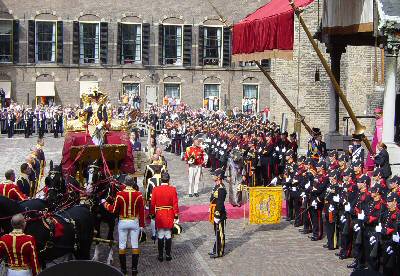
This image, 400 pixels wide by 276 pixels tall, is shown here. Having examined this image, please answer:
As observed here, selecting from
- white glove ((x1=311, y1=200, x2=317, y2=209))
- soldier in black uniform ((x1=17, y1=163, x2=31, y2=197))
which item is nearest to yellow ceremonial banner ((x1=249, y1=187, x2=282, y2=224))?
white glove ((x1=311, y1=200, x2=317, y2=209))

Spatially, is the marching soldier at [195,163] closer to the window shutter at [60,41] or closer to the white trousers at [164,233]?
the white trousers at [164,233]

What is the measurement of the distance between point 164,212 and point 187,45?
33.5 metres

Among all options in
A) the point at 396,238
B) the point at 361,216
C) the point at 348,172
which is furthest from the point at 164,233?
the point at 396,238

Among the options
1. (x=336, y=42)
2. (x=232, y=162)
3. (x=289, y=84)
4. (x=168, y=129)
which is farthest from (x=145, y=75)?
(x=336, y=42)

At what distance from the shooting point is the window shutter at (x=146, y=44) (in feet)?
148

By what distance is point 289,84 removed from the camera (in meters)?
30.9

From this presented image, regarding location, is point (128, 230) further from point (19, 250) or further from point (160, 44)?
point (160, 44)

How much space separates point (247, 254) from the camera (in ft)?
45.9

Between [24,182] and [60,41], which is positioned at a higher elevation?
[60,41]

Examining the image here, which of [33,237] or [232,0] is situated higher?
[232,0]

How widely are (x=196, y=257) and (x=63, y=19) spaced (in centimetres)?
3311

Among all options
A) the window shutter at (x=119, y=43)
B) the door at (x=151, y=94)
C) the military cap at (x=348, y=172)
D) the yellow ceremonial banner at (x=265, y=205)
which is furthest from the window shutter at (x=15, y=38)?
the military cap at (x=348, y=172)

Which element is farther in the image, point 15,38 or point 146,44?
point 146,44

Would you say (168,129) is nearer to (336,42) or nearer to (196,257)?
(336,42)
